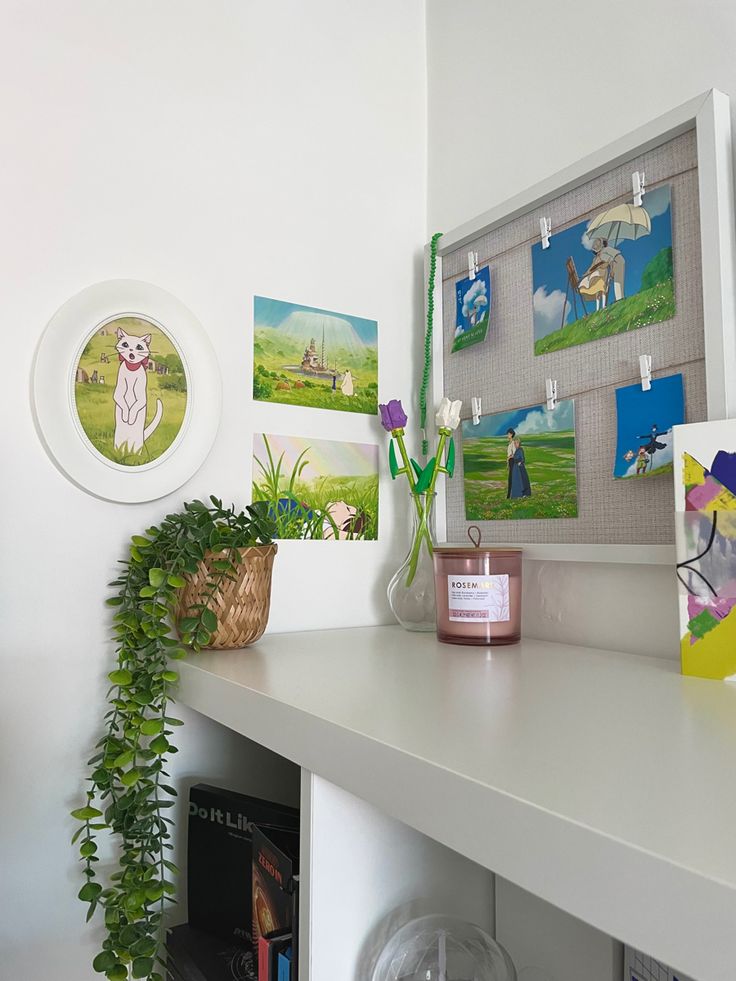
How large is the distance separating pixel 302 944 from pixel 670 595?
61 cm

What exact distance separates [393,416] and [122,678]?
629mm

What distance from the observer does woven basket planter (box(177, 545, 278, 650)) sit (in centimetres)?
101

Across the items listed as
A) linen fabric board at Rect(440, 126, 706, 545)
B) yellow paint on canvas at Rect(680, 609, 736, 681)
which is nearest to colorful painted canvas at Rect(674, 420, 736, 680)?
yellow paint on canvas at Rect(680, 609, 736, 681)

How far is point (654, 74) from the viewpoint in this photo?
102 centimetres

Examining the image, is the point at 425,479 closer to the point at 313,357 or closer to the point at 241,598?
the point at 313,357

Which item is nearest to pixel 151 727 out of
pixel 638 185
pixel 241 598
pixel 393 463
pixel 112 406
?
pixel 241 598

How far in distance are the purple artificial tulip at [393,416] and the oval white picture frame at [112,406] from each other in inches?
11.8

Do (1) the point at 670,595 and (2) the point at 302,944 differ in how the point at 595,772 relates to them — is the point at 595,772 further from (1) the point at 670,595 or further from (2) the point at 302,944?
(1) the point at 670,595

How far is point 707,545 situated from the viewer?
0.83 meters

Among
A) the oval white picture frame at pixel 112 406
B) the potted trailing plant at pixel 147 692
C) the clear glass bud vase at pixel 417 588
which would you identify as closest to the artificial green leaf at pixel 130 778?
the potted trailing plant at pixel 147 692

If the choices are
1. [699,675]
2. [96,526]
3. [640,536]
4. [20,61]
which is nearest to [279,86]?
[20,61]

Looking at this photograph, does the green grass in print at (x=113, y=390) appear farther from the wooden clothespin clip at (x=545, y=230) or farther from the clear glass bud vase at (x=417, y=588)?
the wooden clothespin clip at (x=545, y=230)

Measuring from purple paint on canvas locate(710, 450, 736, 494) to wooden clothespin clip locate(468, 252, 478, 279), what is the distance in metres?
0.61

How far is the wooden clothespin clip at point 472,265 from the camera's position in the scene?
4.24 feet
